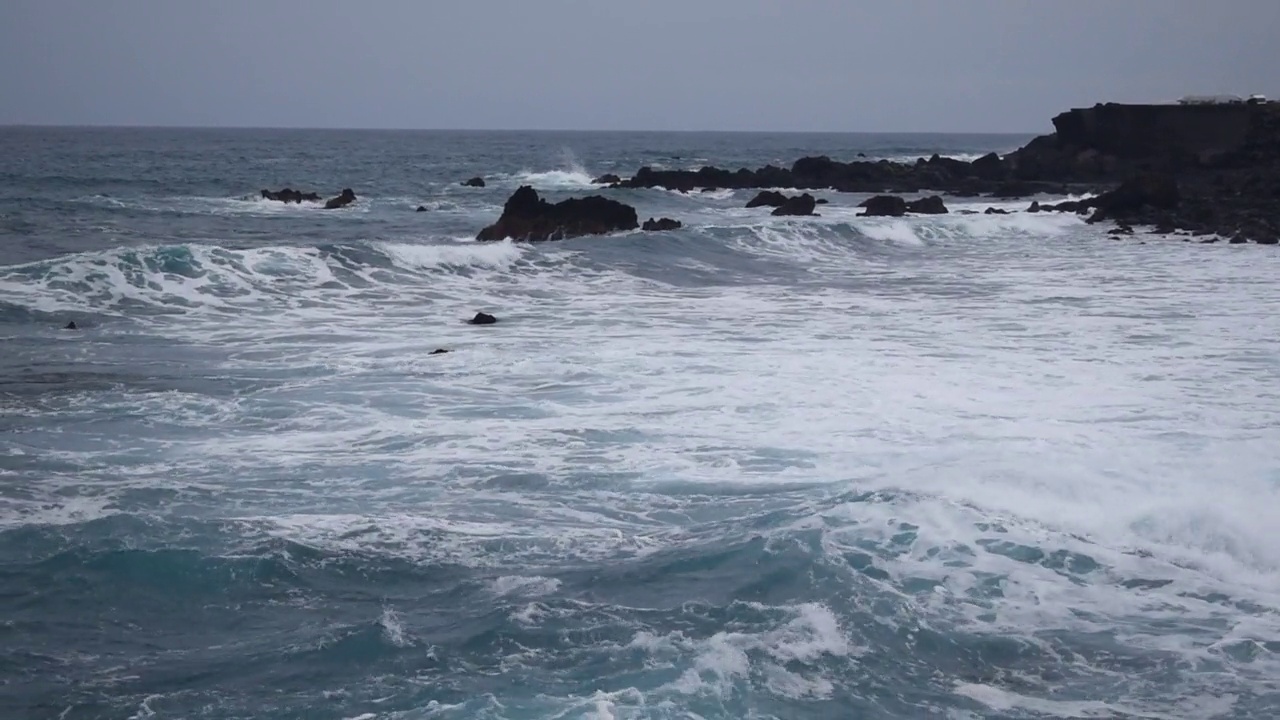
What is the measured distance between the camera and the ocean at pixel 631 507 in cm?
544

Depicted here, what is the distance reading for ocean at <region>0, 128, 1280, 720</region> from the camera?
544 centimetres

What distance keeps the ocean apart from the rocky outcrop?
7.80 metres

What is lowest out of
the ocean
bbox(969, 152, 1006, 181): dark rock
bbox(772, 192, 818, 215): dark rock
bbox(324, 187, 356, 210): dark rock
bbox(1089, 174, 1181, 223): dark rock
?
the ocean

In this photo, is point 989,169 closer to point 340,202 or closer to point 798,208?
point 798,208

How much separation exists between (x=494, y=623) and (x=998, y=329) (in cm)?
994

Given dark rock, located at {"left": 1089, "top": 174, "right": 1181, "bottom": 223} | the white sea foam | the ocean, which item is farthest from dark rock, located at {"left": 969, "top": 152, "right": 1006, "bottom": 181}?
the ocean

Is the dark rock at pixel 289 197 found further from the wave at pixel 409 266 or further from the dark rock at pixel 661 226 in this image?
the dark rock at pixel 661 226

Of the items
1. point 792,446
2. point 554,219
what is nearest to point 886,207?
point 554,219

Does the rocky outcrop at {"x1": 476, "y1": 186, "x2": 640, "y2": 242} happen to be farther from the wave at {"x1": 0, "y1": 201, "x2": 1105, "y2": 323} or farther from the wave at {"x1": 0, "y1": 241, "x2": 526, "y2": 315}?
the wave at {"x1": 0, "y1": 241, "x2": 526, "y2": 315}

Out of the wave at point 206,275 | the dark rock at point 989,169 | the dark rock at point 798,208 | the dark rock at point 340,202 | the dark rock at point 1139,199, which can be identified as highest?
the dark rock at point 989,169

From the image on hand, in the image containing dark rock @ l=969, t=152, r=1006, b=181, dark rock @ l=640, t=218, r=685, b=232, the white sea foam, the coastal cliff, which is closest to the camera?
the white sea foam

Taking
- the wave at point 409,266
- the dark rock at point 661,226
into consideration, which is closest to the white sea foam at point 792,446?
the wave at point 409,266

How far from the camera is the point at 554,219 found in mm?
25344

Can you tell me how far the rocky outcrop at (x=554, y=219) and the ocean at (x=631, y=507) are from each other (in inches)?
307
